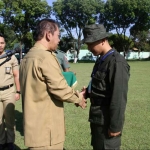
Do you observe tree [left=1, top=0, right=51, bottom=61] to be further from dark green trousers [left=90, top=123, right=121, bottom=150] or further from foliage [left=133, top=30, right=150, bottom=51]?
dark green trousers [left=90, top=123, right=121, bottom=150]

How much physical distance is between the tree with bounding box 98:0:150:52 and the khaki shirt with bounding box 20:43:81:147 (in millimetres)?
38157

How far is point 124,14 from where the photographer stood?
3894cm

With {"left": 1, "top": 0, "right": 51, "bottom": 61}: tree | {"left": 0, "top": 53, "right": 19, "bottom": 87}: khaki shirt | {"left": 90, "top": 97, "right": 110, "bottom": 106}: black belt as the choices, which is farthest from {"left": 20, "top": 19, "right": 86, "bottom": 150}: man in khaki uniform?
{"left": 1, "top": 0, "right": 51, "bottom": 61}: tree

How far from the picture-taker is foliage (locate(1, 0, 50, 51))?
3709 cm

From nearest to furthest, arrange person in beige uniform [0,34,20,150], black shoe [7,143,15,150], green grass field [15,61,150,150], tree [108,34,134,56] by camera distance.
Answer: person in beige uniform [0,34,20,150], black shoe [7,143,15,150], green grass field [15,61,150,150], tree [108,34,134,56]

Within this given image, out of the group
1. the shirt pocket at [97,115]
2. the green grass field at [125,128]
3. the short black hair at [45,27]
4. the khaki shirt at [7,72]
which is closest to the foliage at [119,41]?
the green grass field at [125,128]

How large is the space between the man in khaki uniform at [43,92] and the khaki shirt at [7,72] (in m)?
1.78

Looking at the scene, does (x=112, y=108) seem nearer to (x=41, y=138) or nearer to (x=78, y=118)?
(x=41, y=138)

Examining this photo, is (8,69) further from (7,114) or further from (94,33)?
(94,33)

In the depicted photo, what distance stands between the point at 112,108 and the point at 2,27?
3877 centimetres

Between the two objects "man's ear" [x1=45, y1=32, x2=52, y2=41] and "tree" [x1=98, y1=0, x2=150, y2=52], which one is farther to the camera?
"tree" [x1=98, y1=0, x2=150, y2=52]

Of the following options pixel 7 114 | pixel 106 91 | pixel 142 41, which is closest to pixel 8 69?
pixel 7 114

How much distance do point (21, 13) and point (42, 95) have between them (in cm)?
3690

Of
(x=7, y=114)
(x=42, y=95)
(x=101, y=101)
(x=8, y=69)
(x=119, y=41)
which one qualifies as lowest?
(x=7, y=114)
